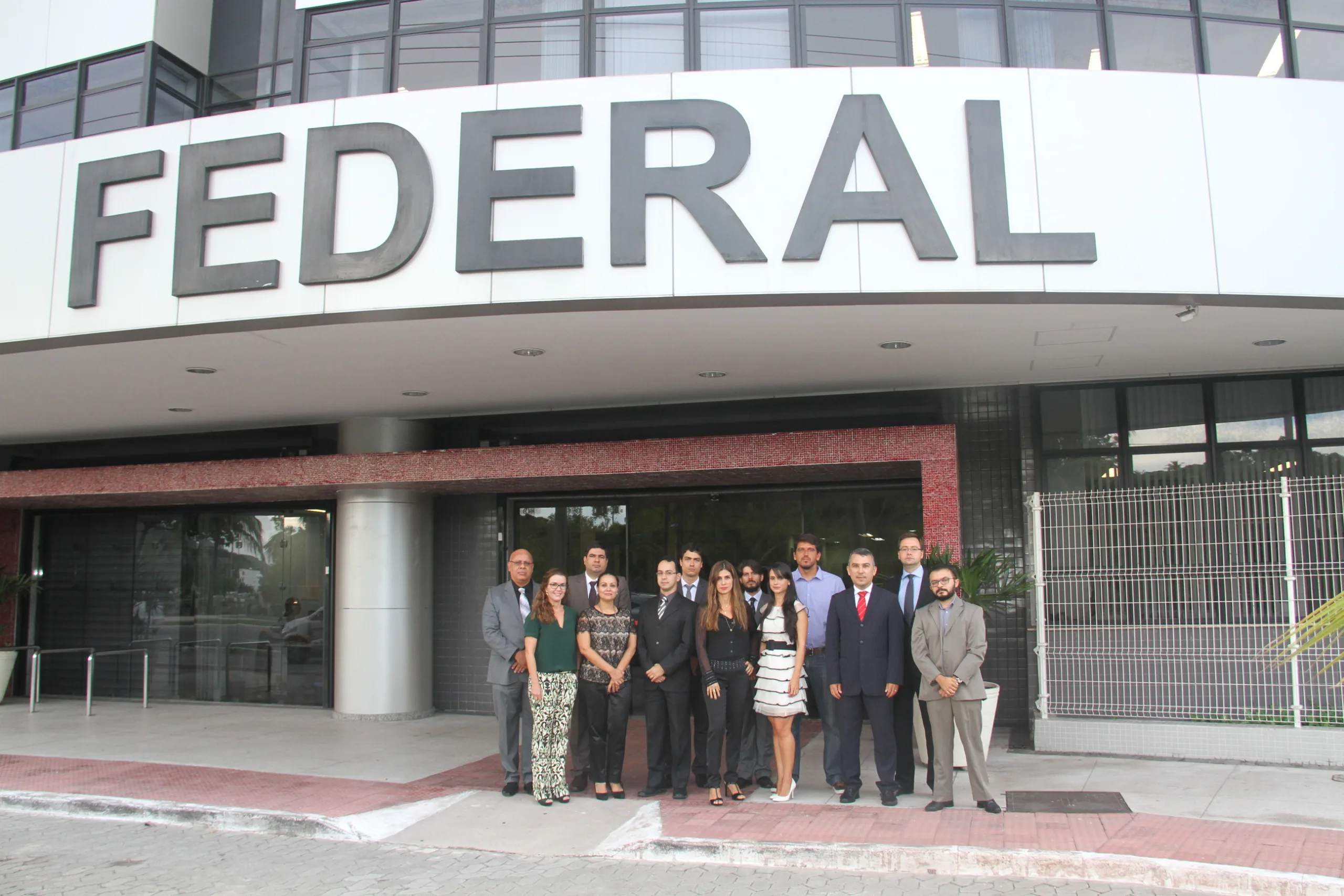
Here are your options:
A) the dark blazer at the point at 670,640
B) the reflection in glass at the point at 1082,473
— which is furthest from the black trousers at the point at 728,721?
the reflection in glass at the point at 1082,473

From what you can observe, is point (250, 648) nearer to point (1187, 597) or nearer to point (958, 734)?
point (958, 734)

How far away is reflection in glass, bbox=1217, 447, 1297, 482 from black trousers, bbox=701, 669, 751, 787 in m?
5.77

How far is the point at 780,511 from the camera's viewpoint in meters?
11.8

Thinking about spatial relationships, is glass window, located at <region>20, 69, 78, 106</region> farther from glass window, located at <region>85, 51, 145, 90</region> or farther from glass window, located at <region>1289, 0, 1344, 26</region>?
glass window, located at <region>1289, 0, 1344, 26</region>

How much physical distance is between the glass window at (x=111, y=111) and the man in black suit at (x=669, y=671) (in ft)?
25.7

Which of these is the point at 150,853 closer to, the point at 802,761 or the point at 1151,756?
the point at 802,761

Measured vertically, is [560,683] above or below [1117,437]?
below

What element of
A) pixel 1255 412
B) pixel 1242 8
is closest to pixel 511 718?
pixel 1255 412

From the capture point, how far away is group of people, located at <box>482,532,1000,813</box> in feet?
23.7

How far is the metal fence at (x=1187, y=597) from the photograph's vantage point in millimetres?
8672

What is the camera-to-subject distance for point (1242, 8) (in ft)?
30.1

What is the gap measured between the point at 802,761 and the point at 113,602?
1078 cm

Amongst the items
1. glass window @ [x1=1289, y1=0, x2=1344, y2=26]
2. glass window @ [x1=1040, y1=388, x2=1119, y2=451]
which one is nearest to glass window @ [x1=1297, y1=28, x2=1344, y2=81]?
glass window @ [x1=1289, y1=0, x2=1344, y2=26]

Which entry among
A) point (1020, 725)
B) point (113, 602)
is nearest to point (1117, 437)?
→ point (1020, 725)
